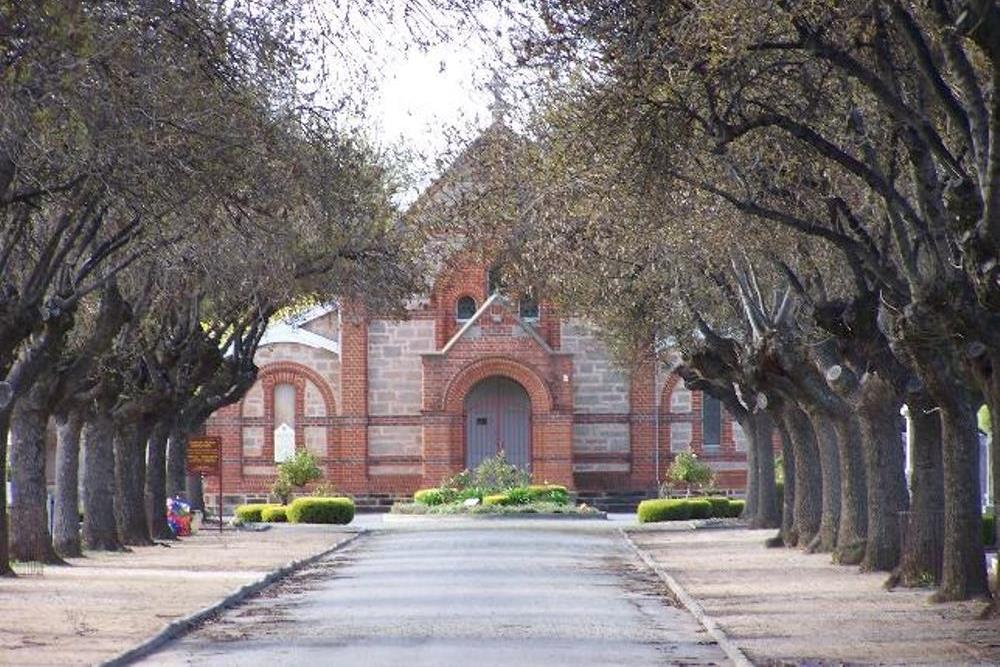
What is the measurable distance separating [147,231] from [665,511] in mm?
30215

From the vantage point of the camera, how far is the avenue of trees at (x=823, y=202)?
1708 centimetres

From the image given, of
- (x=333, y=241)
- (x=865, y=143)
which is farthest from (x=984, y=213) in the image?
(x=333, y=241)

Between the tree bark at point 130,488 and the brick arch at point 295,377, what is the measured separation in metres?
25.7

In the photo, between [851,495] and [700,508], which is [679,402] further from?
[851,495]

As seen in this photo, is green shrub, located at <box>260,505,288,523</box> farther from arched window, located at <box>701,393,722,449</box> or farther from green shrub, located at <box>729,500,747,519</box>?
arched window, located at <box>701,393,722,449</box>

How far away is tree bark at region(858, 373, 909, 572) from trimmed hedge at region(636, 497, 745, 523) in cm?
2471

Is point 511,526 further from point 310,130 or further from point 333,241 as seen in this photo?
point 310,130

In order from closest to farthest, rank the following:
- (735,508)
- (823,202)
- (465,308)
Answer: (823,202)
(735,508)
(465,308)

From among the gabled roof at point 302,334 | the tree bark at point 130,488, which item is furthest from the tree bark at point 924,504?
the gabled roof at point 302,334

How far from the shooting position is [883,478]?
95.6ft

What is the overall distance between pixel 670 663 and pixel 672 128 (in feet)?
17.6

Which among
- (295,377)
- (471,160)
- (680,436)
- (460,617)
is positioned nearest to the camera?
(460,617)

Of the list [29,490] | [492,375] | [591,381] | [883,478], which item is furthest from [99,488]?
[591,381]

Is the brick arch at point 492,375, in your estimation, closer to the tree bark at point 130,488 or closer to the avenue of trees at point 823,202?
the tree bark at point 130,488
